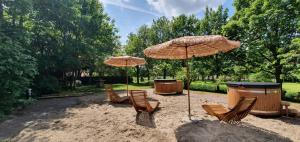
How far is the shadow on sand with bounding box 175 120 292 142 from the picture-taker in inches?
227

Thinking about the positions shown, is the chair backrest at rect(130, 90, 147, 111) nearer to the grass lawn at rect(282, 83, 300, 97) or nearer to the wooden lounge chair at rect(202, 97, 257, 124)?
the wooden lounge chair at rect(202, 97, 257, 124)

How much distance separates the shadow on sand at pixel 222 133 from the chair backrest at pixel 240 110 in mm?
252

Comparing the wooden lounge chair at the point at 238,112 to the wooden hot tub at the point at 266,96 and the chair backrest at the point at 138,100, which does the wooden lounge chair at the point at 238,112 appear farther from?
the chair backrest at the point at 138,100

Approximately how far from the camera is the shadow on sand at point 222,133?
5754 mm

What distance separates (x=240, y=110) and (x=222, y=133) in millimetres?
1158

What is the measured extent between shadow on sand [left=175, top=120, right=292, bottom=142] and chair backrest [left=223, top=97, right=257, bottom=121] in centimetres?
25

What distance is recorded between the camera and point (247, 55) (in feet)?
56.6

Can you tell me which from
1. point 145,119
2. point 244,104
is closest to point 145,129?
point 145,119

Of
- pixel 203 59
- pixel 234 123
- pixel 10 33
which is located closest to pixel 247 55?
pixel 203 59

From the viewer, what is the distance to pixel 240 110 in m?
6.79

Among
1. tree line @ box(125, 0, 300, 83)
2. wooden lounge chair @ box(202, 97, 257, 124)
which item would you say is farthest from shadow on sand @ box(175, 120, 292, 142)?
tree line @ box(125, 0, 300, 83)

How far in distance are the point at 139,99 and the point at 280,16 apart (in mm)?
11573

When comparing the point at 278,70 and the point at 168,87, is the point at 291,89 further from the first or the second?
the point at 168,87

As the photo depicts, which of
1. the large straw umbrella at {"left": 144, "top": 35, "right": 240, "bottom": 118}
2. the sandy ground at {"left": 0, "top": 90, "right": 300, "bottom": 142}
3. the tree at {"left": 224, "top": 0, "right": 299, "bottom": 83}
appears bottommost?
the sandy ground at {"left": 0, "top": 90, "right": 300, "bottom": 142}
